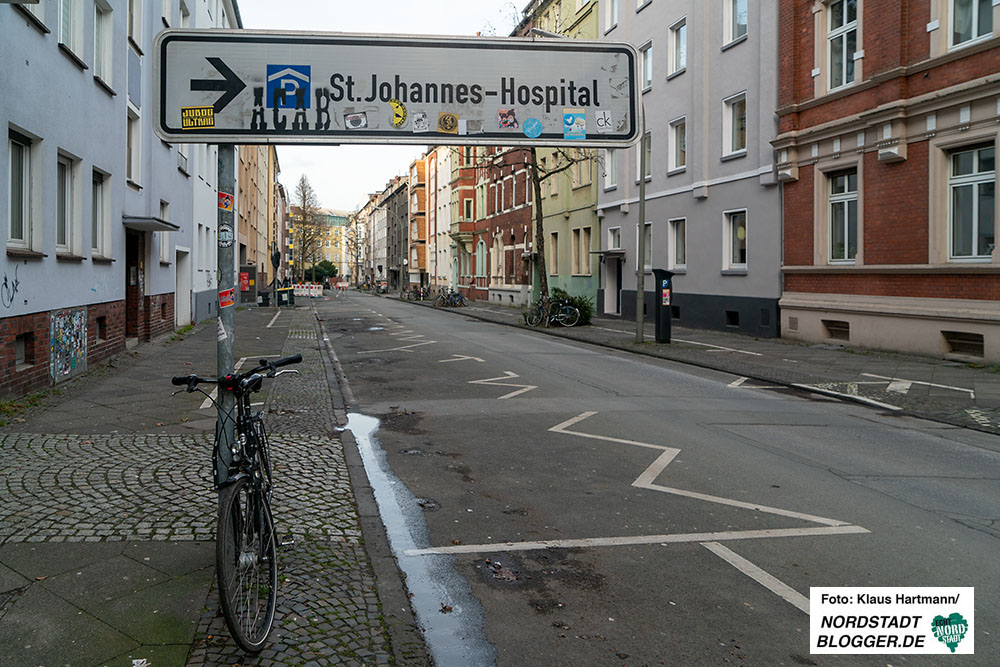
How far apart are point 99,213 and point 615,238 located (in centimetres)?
2137

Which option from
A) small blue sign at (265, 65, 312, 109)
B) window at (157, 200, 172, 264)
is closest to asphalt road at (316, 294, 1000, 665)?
small blue sign at (265, 65, 312, 109)

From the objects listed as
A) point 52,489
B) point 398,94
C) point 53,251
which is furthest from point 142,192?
point 398,94

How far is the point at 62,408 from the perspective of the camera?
9.55 meters

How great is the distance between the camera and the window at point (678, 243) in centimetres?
2689

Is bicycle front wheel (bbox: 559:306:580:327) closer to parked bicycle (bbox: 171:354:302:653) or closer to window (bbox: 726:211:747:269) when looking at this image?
window (bbox: 726:211:747:269)

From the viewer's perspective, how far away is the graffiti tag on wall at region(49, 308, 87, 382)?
11156mm

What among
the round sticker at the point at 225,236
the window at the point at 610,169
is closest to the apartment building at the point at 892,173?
the window at the point at 610,169

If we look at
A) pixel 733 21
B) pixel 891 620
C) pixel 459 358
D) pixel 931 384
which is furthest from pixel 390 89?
pixel 733 21

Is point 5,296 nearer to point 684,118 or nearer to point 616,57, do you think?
point 616,57

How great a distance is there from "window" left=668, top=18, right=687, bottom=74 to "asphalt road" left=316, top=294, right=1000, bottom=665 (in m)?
18.7

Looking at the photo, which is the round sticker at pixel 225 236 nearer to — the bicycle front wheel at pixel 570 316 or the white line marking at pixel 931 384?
the white line marking at pixel 931 384

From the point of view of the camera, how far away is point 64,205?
41.2 ft

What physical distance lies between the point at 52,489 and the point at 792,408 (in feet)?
28.5

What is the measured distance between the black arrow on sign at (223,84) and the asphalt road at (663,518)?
9.24ft
